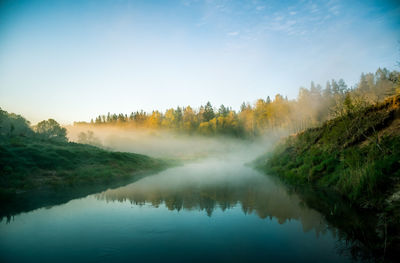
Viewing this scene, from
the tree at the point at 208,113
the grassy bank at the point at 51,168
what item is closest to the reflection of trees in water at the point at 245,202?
the grassy bank at the point at 51,168

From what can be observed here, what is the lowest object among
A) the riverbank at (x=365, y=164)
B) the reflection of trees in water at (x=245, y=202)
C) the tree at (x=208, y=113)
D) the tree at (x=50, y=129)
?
the reflection of trees in water at (x=245, y=202)

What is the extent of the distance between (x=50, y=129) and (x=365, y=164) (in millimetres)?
51394

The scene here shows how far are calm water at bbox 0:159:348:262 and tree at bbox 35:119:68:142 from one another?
130 ft

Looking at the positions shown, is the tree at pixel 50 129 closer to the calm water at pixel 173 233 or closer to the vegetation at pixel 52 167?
the vegetation at pixel 52 167

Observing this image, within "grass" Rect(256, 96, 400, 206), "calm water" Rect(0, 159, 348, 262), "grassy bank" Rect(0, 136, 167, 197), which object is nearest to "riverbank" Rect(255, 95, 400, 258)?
"grass" Rect(256, 96, 400, 206)

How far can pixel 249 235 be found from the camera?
5.66 m

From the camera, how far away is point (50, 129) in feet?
138

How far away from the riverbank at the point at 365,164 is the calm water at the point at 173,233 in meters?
1.75

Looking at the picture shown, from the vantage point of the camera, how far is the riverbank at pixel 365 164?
20.1ft

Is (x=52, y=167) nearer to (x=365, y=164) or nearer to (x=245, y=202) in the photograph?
(x=245, y=202)

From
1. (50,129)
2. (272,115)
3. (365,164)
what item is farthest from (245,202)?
(272,115)

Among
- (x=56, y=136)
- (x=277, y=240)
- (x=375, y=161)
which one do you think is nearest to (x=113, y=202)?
(x=277, y=240)

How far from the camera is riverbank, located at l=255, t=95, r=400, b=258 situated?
6.11m

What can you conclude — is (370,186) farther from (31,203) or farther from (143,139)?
(143,139)
